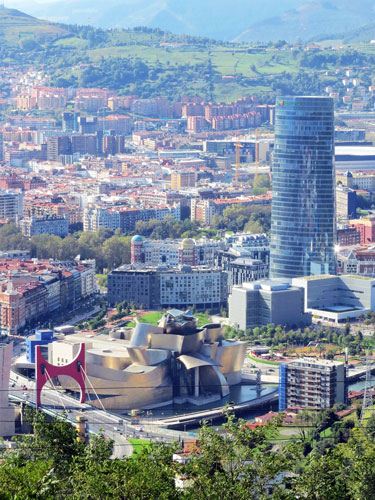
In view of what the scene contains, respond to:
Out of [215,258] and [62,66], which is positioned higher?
[62,66]

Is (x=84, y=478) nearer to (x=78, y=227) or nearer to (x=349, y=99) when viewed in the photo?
(x=78, y=227)

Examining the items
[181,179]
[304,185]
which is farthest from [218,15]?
[304,185]

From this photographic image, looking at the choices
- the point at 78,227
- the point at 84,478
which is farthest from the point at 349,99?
the point at 84,478

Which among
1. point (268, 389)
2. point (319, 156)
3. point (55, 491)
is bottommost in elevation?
point (268, 389)

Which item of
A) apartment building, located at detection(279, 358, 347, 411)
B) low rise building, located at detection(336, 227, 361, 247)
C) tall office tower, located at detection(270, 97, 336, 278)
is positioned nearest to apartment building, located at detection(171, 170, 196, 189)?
low rise building, located at detection(336, 227, 361, 247)

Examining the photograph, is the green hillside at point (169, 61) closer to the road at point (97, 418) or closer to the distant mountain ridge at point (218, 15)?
the distant mountain ridge at point (218, 15)

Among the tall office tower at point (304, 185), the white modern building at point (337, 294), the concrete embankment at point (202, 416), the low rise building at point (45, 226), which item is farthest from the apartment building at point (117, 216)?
the concrete embankment at point (202, 416)
